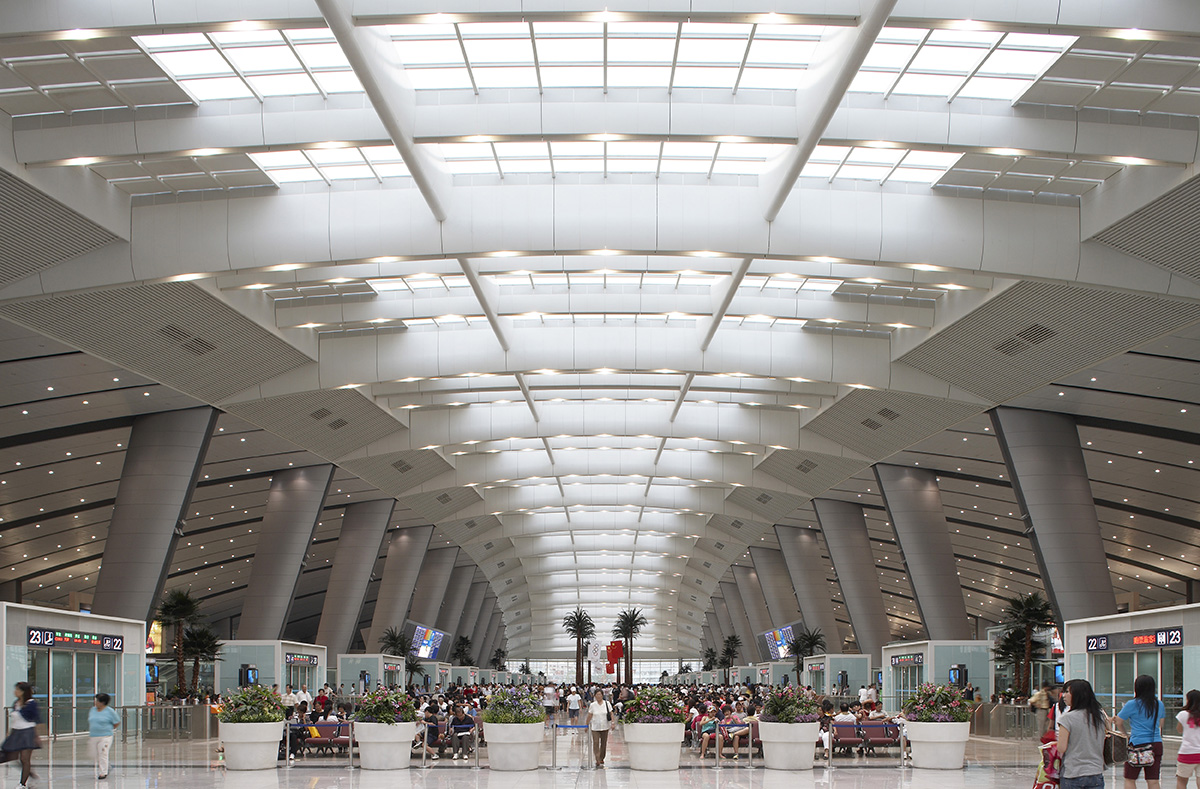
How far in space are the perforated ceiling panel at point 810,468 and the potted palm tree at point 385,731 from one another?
1895cm

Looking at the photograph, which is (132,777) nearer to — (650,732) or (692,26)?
(650,732)

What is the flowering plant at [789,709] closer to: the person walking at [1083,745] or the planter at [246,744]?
the planter at [246,744]

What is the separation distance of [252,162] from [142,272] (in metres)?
2.91

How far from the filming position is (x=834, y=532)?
45312 mm

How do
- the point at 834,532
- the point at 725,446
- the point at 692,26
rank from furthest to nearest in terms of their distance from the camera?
the point at 834,532 < the point at 725,446 < the point at 692,26

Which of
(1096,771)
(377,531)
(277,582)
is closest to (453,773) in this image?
(1096,771)

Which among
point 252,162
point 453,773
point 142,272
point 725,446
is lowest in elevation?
point 453,773

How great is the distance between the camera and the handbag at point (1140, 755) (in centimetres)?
1038

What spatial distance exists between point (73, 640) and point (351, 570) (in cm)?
2430

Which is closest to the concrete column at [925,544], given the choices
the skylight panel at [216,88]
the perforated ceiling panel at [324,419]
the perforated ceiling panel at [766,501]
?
the perforated ceiling panel at [766,501]

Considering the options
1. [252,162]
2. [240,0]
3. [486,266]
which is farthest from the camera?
[486,266]

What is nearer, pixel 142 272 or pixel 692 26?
pixel 692 26

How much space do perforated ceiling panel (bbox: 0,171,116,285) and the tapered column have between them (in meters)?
19.5

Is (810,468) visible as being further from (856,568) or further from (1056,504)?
(1056,504)
